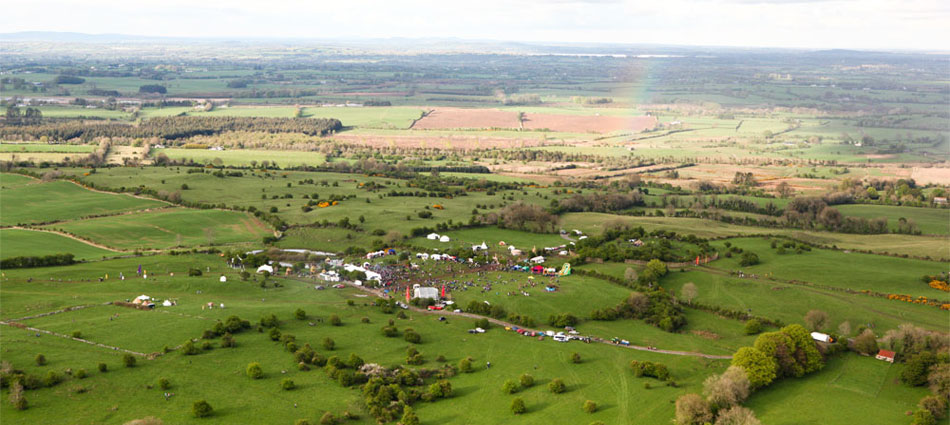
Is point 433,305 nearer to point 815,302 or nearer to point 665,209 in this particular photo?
point 815,302

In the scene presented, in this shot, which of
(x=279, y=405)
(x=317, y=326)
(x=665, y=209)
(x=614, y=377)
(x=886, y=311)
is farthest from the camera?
(x=665, y=209)

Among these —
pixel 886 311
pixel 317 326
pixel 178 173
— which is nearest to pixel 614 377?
pixel 317 326

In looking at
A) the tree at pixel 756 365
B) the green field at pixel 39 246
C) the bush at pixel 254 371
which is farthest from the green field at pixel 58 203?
the tree at pixel 756 365

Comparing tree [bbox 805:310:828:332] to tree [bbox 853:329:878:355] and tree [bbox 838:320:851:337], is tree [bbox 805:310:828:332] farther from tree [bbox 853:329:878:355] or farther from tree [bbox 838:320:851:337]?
tree [bbox 853:329:878:355]

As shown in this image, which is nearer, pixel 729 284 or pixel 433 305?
pixel 433 305

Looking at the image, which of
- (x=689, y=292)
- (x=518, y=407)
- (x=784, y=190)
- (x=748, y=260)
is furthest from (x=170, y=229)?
(x=784, y=190)

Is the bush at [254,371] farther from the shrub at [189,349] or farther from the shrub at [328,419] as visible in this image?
the shrub at [328,419]
